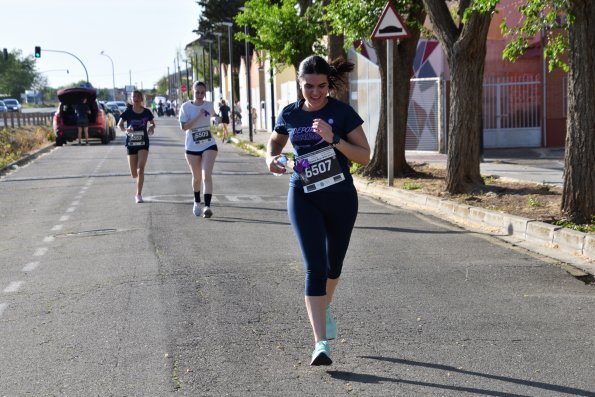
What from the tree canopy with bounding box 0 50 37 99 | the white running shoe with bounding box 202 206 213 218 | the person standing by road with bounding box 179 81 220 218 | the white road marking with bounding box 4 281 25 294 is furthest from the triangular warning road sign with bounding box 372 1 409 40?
the tree canopy with bounding box 0 50 37 99

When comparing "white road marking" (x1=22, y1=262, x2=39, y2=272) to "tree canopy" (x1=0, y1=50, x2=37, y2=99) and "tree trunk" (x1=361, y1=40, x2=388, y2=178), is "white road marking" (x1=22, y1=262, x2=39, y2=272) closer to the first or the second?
"tree trunk" (x1=361, y1=40, x2=388, y2=178)

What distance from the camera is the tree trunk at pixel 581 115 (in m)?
11.1

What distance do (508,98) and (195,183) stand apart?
15980mm

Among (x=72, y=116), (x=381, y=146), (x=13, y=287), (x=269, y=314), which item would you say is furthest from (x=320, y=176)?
(x=72, y=116)

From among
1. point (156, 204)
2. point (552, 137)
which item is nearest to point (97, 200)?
point (156, 204)

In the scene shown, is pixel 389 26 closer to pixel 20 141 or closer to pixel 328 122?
pixel 328 122

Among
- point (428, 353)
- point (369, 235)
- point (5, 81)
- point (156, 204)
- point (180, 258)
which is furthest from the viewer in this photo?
point (5, 81)

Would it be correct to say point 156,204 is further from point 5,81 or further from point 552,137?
point 5,81

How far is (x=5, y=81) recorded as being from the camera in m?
151

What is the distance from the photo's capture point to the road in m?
5.55


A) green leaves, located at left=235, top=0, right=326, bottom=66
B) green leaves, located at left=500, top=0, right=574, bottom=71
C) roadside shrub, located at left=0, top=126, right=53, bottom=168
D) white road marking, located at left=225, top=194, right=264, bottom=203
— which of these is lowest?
white road marking, located at left=225, top=194, right=264, bottom=203

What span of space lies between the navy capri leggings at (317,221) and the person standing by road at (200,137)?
7.97 meters

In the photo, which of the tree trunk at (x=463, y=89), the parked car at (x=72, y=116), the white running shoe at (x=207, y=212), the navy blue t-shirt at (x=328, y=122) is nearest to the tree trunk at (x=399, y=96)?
the tree trunk at (x=463, y=89)

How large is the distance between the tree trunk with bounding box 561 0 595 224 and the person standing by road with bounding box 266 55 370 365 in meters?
5.95
